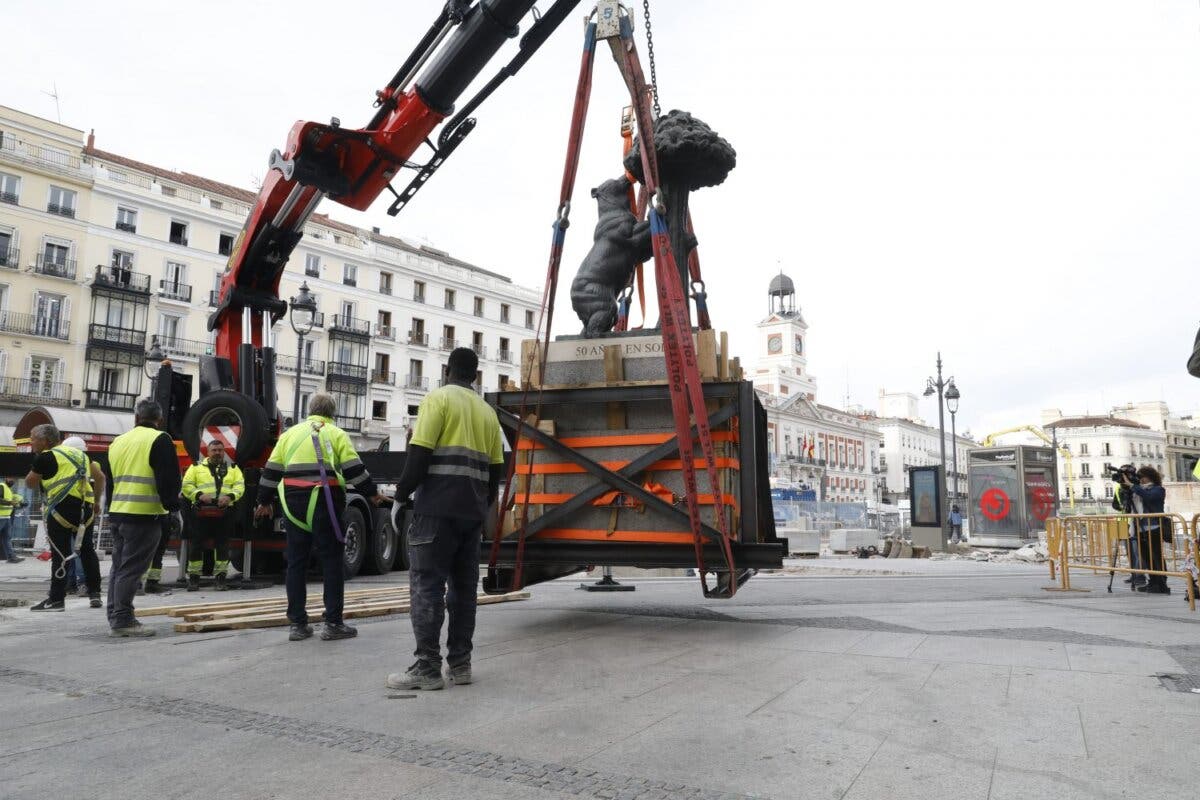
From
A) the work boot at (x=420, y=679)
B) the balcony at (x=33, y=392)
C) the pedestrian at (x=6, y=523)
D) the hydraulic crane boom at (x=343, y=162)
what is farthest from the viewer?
the balcony at (x=33, y=392)

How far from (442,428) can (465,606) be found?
1.01 m

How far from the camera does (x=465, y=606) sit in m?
4.59

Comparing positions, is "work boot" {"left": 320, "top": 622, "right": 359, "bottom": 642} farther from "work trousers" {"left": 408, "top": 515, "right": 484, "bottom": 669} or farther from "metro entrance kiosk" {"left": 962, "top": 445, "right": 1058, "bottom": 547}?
"metro entrance kiosk" {"left": 962, "top": 445, "right": 1058, "bottom": 547}

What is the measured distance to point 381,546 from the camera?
12727 mm

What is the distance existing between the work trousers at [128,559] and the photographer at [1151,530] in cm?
1123

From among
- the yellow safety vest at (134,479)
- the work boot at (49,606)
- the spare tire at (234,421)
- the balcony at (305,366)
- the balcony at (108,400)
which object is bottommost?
the work boot at (49,606)

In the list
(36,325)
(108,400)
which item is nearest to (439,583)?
(108,400)

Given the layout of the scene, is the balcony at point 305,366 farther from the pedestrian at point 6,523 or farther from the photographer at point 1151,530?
the photographer at point 1151,530

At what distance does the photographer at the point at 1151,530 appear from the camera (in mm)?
10484

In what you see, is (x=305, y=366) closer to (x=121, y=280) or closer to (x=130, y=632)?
(x=121, y=280)

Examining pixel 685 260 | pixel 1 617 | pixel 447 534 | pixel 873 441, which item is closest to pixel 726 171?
pixel 685 260

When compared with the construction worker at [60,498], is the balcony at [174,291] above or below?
above

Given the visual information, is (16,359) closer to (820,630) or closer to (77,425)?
(77,425)

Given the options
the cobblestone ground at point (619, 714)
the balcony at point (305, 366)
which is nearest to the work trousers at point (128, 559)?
the cobblestone ground at point (619, 714)
